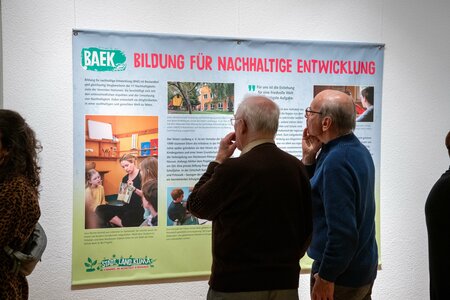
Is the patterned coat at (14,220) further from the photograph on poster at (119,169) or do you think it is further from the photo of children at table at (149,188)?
the photo of children at table at (149,188)

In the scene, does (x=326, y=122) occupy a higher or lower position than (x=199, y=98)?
lower

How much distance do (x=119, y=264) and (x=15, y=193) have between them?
1033 millimetres

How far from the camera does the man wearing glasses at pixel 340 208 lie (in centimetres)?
172

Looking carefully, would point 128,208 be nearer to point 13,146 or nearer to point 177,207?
point 177,207

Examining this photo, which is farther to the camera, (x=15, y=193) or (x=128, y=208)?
(x=128, y=208)

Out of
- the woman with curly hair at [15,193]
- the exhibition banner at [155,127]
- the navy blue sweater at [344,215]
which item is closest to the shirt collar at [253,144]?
the navy blue sweater at [344,215]

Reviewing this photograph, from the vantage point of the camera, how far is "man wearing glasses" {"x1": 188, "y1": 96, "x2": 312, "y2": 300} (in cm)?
162

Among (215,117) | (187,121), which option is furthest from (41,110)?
(215,117)

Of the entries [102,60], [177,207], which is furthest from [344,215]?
[102,60]

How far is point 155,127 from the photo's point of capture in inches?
101

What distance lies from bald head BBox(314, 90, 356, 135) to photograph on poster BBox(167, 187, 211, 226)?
1029 millimetres

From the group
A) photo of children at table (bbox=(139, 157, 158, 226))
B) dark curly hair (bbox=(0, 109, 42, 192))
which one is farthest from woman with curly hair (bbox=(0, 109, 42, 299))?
photo of children at table (bbox=(139, 157, 158, 226))

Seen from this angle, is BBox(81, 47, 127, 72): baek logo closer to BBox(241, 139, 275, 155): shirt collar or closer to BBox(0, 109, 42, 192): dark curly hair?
BBox(0, 109, 42, 192): dark curly hair

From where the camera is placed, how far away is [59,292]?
8.12 feet
